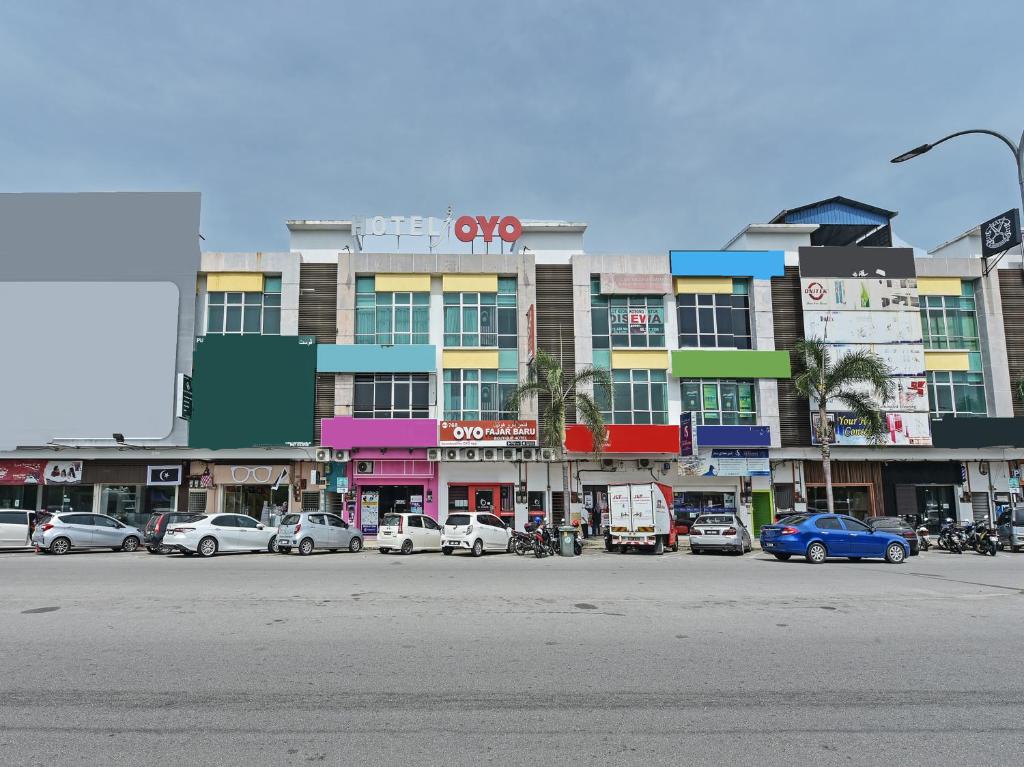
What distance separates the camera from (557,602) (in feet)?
39.3

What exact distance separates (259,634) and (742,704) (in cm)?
579

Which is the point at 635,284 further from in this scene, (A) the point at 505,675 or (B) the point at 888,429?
(A) the point at 505,675

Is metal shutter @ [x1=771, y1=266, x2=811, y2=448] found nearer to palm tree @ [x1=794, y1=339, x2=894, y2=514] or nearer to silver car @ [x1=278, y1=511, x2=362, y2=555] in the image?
palm tree @ [x1=794, y1=339, x2=894, y2=514]

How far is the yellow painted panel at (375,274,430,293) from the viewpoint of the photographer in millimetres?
35312

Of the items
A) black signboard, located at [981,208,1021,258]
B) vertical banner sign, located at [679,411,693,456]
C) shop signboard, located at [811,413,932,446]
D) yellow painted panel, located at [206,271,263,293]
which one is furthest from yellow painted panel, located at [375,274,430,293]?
black signboard, located at [981,208,1021,258]

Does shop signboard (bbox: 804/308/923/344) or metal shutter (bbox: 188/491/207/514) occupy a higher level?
shop signboard (bbox: 804/308/923/344)

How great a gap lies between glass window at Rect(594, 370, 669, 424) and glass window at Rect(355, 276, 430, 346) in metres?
9.20

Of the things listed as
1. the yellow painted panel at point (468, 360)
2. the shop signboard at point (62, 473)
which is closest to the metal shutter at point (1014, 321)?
A: the yellow painted panel at point (468, 360)

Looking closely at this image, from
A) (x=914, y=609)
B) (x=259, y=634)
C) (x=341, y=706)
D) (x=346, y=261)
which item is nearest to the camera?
(x=341, y=706)

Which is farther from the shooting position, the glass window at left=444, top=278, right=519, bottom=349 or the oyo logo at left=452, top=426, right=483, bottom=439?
the glass window at left=444, top=278, right=519, bottom=349

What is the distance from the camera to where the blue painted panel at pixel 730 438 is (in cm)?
3438

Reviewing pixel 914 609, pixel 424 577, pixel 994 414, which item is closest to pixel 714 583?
pixel 914 609

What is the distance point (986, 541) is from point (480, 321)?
22.3m

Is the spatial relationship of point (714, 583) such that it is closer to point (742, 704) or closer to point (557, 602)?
point (557, 602)
